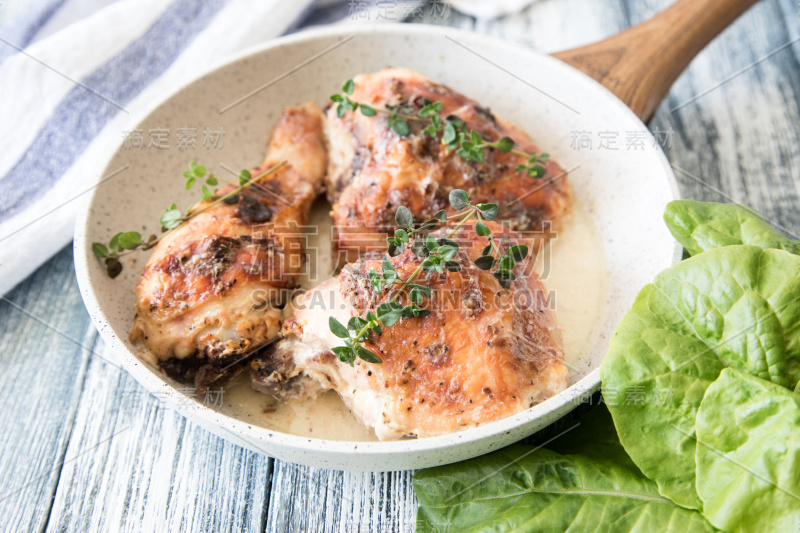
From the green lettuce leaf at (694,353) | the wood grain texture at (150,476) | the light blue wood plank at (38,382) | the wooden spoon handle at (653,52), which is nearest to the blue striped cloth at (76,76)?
the light blue wood plank at (38,382)

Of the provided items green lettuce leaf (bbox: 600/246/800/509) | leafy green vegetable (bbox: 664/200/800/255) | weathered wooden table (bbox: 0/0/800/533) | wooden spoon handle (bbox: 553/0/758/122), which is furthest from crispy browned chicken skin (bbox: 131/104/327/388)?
wooden spoon handle (bbox: 553/0/758/122)

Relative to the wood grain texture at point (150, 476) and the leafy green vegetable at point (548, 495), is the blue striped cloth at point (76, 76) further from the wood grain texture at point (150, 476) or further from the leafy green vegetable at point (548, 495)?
the leafy green vegetable at point (548, 495)

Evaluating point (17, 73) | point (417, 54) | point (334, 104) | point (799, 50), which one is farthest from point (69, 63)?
point (799, 50)

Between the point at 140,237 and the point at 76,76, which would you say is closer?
the point at 140,237

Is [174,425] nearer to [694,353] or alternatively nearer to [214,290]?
[214,290]

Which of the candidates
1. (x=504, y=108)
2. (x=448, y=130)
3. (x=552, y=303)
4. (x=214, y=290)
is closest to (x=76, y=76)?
(x=214, y=290)

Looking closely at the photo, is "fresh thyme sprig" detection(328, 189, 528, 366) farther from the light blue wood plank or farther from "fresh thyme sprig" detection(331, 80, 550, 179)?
the light blue wood plank

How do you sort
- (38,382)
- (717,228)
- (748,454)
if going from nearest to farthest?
(748,454) < (717,228) < (38,382)
